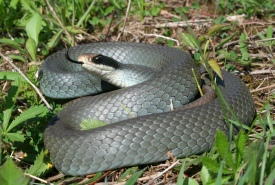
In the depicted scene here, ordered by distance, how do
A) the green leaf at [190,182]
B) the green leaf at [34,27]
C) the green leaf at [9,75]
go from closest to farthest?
1. the green leaf at [190,182]
2. the green leaf at [9,75]
3. the green leaf at [34,27]

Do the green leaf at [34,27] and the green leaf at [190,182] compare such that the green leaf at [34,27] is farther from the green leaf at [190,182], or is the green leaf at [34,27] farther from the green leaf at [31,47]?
the green leaf at [190,182]

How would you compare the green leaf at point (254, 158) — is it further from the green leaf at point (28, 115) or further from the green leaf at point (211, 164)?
the green leaf at point (28, 115)

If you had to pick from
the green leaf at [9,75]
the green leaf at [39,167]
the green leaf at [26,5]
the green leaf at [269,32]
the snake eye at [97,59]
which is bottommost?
the green leaf at [39,167]

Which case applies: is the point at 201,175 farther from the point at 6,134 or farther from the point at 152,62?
the point at 152,62

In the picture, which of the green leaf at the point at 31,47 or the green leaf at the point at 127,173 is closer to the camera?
the green leaf at the point at 127,173

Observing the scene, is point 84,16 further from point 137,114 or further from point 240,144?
point 240,144

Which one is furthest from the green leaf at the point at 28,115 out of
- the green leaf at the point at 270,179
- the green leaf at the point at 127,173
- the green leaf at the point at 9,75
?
the green leaf at the point at 270,179

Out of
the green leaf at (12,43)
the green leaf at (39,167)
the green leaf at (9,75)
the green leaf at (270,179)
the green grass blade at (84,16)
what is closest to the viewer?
the green leaf at (270,179)

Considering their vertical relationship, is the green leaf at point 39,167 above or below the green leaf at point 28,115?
below

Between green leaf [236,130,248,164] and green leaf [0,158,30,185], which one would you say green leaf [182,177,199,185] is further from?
green leaf [0,158,30,185]
